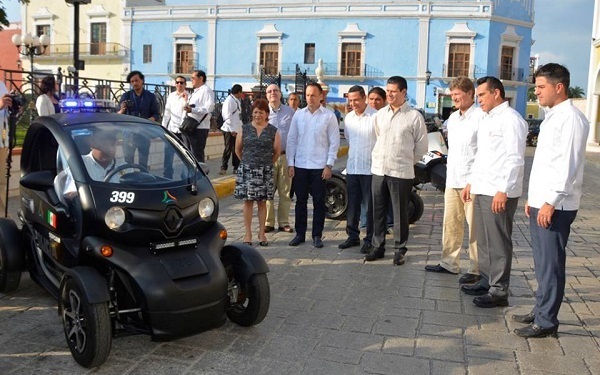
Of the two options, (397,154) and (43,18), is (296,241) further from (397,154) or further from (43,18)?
(43,18)

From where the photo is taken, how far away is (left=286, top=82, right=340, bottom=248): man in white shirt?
6.89 m

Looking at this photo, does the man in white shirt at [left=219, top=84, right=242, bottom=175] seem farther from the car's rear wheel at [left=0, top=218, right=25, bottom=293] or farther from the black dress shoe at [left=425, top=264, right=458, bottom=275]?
the car's rear wheel at [left=0, top=218, right=25, bottom=293]

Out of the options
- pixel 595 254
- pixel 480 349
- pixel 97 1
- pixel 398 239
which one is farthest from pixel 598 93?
pixel 97 1

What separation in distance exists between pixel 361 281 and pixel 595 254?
3.35m

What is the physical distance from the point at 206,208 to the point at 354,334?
146 centimetres

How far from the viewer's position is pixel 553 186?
13.2 feet

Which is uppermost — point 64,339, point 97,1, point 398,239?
point 97,1

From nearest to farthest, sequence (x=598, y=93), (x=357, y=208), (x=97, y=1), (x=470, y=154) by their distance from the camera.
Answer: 1. (x=470, y=154)
2. (x=357, y=208)
3. (x=598, y=93)
4. (x=97, y=1)

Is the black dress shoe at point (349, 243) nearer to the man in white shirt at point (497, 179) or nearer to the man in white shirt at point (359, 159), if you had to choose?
the man in white shirt at point (359, 159)

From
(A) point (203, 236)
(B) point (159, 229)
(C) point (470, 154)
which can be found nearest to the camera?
(B) point (159, 229)

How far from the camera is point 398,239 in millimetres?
6254

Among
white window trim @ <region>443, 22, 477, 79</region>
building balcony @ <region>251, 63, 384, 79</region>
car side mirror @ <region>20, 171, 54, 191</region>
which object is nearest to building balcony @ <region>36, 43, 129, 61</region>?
building balcony @ <region>251, 63, 384, 79</region>

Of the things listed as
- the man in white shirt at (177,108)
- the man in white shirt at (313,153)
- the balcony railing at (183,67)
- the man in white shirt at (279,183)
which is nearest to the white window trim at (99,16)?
the balcony railing at (183,67)

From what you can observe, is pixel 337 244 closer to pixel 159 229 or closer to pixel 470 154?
pixel 470 154
